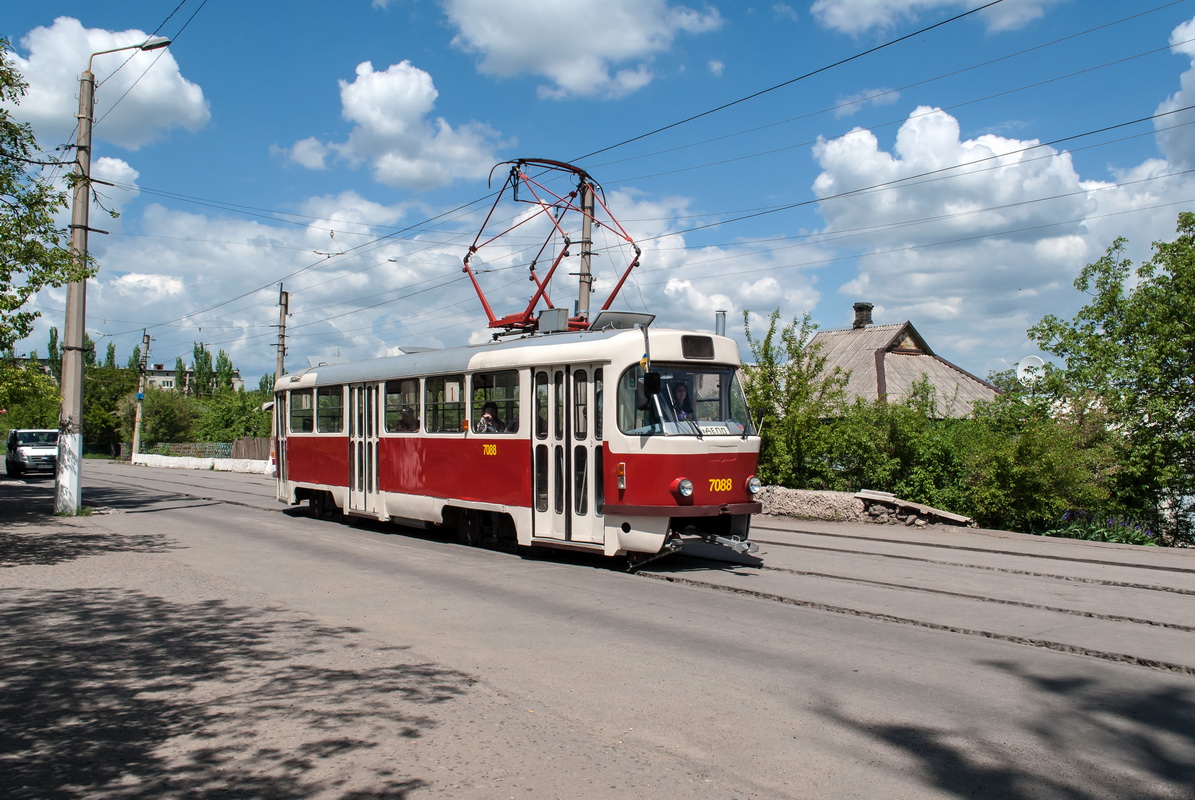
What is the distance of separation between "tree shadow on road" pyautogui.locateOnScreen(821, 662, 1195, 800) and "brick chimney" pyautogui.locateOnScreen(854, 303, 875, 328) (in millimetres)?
44644

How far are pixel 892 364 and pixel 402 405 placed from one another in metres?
30.9

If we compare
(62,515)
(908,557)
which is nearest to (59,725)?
(908,557)

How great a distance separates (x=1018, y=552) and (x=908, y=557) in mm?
1892

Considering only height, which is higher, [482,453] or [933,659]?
[482,453]

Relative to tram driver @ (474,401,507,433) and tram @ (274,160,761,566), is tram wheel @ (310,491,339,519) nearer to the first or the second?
tram @ (274,160,761,566)

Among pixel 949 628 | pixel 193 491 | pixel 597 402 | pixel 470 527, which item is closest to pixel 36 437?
pixel 193 491

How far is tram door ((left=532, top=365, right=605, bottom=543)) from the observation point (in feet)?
38.1

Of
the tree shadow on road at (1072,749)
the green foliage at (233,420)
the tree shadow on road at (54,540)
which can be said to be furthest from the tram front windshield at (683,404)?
the green foliage at (233,420)

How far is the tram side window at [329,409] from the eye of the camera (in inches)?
698

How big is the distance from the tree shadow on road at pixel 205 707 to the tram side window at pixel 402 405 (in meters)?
6.82

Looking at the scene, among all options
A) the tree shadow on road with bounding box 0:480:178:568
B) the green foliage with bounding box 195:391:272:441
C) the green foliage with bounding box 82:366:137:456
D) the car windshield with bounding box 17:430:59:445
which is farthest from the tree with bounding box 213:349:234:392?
the tree shadow on road with bounding box 0:480:178:568

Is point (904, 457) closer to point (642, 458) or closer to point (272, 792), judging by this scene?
point (642, 458)

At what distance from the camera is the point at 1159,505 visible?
63.7ft

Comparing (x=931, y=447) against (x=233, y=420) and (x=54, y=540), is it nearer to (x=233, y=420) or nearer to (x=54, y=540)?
(x=54, y=540)
